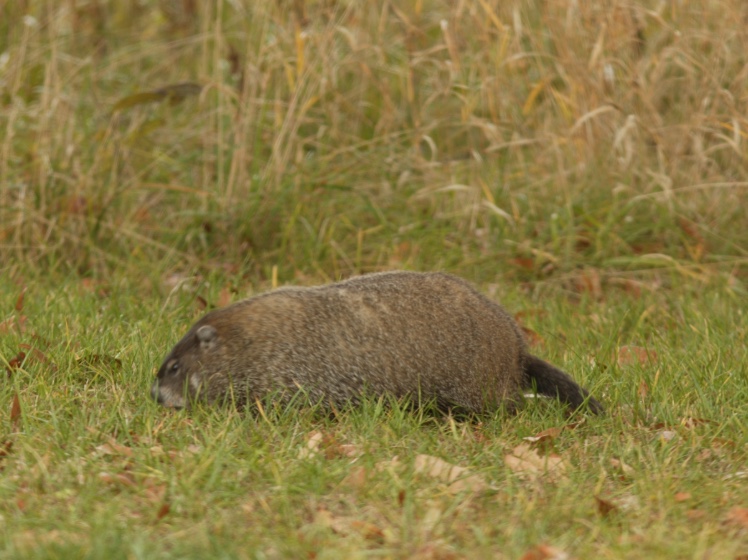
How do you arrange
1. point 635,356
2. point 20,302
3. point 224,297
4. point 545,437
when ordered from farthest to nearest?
1. point 224,297
2. point 20,302
3. point 635,356
4. point 545,437

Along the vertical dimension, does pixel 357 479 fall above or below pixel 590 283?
above

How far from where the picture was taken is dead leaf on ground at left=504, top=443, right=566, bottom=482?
11.1ft

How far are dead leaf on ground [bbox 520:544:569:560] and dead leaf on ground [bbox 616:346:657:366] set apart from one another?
1.83 metres

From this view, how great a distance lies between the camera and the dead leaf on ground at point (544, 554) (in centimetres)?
275

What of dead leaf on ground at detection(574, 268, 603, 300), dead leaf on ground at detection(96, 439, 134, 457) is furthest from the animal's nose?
dead leaf on ground at detection(574, 268, 603, 300)

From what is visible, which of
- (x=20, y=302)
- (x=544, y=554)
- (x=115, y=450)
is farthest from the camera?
(x=20, y=302)

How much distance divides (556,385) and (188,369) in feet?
4.73

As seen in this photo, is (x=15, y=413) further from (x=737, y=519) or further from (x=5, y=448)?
(x=737, y=519)

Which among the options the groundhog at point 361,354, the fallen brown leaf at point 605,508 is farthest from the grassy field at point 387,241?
the groundhog at point 361,354

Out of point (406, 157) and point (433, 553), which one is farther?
point (406, 157)

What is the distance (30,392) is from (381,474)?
A: 1.50 meters

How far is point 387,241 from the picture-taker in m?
6.29

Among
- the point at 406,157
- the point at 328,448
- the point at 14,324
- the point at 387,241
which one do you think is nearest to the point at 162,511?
the point at 328,448

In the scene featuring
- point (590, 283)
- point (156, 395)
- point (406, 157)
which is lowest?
point (590, 283)
